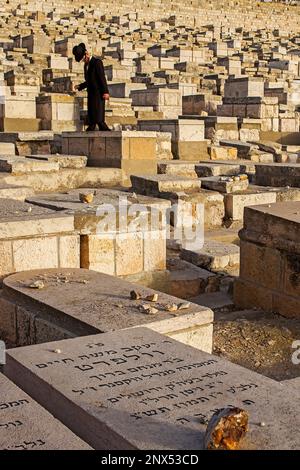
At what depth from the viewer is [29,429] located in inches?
82.9

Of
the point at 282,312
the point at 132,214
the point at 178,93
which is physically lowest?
the point at 282,312

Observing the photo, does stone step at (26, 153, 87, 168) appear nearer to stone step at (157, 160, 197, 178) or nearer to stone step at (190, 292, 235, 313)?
stone step at (157, 160, 197, 178)

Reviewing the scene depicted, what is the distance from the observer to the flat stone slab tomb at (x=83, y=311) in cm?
345

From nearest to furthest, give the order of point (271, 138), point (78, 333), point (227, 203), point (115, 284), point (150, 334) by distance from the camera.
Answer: point (150, 334) < point (78, 333) < point (115, 284) < point (227, 203) < point (271, 138)

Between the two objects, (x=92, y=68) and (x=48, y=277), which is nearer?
(x=48, y=277)

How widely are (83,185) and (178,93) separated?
8565 mm

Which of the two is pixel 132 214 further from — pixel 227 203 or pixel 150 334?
pixel 227 203

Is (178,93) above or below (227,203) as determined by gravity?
above

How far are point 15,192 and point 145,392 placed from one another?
4.22 metres

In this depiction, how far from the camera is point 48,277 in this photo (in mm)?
4219

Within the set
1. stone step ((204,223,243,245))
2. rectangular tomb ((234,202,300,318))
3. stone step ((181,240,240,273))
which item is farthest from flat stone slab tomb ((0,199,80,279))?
stone step ((204,223,243,245))

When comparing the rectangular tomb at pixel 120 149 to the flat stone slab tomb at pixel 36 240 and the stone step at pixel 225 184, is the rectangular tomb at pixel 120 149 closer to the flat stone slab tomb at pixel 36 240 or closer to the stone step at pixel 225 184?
the stone step at pixel 225 184

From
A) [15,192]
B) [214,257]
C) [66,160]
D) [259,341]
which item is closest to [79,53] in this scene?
[66,160]

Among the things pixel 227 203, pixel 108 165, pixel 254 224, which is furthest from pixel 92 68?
pixel 254 224
